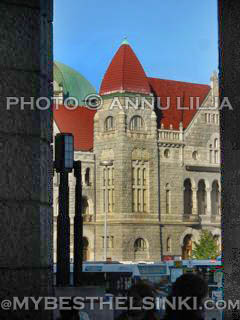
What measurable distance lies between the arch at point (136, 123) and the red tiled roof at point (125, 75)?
2.18m

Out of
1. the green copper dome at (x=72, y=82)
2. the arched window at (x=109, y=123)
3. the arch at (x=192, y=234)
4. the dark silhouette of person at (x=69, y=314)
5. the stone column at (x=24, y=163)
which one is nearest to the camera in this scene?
the dark silhouette of person at (x=69, y=314)

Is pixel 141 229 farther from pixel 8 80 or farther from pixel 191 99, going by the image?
pixel 8 80

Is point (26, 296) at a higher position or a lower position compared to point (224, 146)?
lower

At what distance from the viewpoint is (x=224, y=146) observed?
655cm

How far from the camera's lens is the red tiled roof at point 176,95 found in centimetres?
6912

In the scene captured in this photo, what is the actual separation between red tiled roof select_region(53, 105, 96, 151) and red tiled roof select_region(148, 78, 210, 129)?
582 cm

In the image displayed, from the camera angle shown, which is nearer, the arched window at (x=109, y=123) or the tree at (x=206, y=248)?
the tree at (x=206, y=248)

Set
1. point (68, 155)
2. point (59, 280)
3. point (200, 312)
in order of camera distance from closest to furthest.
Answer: point (200, 312)
point (68, 155)
point (59, 280)

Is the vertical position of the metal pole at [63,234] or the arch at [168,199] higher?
the arch at [168,199]

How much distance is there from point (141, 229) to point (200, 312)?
60.0 meters

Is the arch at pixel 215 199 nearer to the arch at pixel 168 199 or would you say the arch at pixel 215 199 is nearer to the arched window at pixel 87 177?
the arch at pixel 168 199

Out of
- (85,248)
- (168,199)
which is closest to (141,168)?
(168,199)

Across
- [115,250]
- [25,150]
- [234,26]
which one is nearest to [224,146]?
[234,26]

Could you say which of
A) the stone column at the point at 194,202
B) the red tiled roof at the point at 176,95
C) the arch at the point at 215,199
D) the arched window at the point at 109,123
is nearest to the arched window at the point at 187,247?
the stone column at the point at 194,202
